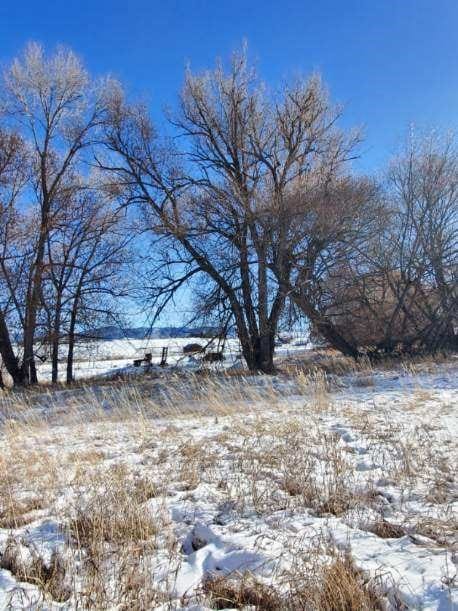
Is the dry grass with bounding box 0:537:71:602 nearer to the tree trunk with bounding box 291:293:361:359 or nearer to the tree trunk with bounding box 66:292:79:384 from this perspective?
the tree trunk with bounding box 291:293:361:359

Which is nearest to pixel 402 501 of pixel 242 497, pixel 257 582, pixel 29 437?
pixel 242 497

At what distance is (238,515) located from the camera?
284 cm

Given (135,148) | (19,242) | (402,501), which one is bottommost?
(402,501)

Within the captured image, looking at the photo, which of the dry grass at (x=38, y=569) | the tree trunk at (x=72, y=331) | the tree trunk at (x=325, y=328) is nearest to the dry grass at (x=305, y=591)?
the dry grass at (x=38, y=569)

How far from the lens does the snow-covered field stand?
1.99m

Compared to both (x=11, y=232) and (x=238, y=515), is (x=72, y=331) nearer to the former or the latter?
(x=11, y=232)

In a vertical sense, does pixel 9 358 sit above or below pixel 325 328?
above

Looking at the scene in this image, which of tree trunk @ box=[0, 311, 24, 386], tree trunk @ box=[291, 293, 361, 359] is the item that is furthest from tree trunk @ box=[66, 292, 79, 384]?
tree trunk @ box=[291, 293, 361, 359]

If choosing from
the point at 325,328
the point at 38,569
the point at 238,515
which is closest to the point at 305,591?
the point at 238,515

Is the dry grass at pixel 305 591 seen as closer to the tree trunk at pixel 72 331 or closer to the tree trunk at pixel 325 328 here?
the tree trunk at pixel 325 328

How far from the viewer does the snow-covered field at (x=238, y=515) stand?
1990mm

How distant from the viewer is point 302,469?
348cm

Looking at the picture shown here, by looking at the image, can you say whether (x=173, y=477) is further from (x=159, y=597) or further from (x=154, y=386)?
(x=154, y=386)

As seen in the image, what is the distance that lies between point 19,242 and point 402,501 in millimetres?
15293
